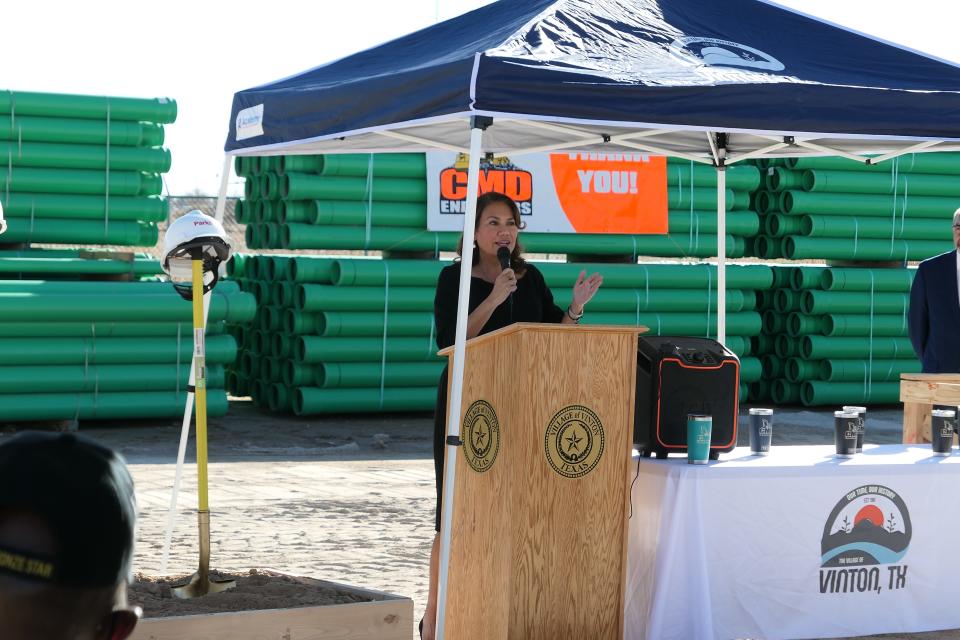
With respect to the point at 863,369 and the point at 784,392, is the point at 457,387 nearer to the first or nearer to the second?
the point at 784,392

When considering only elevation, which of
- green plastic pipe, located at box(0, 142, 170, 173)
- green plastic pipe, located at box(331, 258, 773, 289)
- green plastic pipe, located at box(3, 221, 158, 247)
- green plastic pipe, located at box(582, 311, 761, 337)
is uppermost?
green plastic pipe, located at box(0, 142, 170, 173)

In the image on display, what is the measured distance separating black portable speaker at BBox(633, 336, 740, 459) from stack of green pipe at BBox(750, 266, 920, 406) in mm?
9605

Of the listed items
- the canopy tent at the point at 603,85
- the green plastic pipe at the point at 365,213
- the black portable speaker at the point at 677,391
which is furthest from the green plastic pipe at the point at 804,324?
the black portable speaker at the point at 677,391

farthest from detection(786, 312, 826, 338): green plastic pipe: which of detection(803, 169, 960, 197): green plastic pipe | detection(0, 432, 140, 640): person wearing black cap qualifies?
detection(0, 432, 140, 640): person wearing black cap

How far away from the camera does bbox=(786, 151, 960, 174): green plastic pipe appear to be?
14.6 meters

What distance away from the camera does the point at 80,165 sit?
12414 mm

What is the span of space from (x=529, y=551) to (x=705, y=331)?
31.2 feet

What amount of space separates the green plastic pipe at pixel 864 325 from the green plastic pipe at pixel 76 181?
718 cm

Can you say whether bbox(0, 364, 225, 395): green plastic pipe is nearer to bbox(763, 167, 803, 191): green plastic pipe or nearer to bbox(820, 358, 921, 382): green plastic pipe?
bbox(763, 167, 803, 191): green plastic pipe

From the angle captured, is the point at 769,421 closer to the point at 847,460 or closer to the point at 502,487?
the point at 847,460

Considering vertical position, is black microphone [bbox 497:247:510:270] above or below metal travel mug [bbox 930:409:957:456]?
above

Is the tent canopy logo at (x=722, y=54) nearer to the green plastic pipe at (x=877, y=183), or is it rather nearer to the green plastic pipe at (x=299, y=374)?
the green plastic pipe at (x=299, y=374)

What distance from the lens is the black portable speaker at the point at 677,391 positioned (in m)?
5.30

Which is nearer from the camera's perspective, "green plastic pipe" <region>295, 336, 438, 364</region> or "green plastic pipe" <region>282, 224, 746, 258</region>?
"green plastic pipe" <region>295, 336, 438, 364</region>
